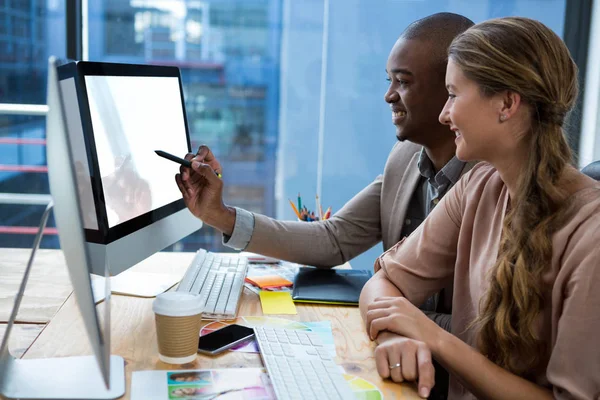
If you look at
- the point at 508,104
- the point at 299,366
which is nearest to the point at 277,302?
the point at 299,366

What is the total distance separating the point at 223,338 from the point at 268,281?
0.40m

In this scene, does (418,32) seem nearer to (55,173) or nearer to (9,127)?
(55,173)

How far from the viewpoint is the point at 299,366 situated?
3.16 ft

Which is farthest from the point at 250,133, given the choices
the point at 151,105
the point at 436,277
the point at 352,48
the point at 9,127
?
the point at 436,277

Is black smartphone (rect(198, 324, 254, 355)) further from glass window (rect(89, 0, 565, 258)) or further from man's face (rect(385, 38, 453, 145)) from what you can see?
glass window (rect(89, 0, 565, 258))

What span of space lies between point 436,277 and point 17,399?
0.79 metres

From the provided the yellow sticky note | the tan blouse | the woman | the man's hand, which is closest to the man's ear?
the woman

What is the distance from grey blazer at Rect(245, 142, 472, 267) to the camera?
5.20 feet

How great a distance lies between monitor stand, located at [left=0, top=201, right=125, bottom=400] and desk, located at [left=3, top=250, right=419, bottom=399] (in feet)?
0.10

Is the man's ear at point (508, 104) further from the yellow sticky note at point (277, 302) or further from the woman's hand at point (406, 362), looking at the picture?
the yellow sticky note at point (277, 302)

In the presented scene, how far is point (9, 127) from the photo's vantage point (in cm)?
319

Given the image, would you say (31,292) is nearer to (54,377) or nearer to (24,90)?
(54,377)

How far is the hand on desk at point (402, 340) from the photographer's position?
0.96 meters

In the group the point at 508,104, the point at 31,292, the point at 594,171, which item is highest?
the point at 508,104
